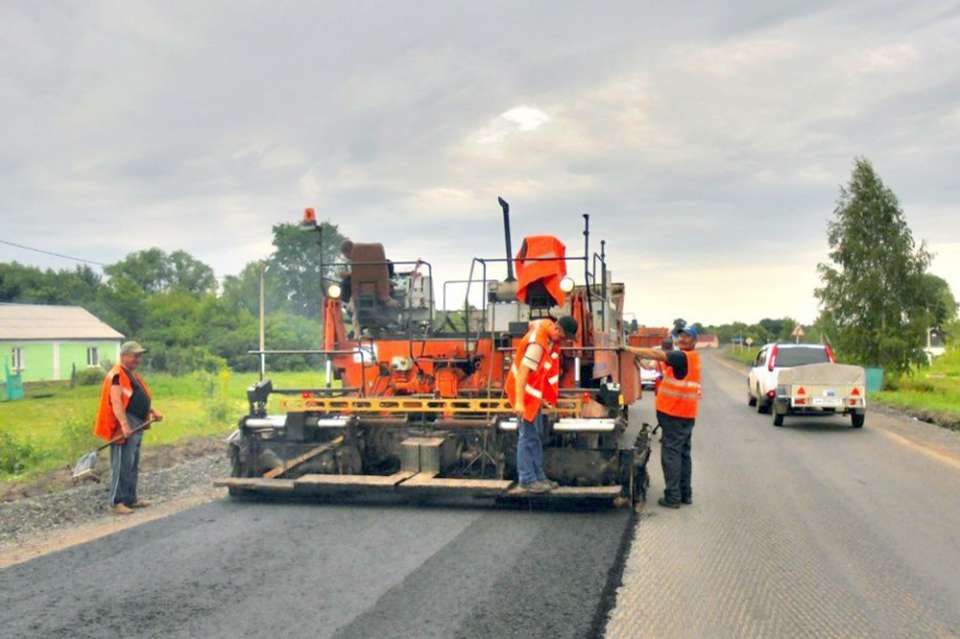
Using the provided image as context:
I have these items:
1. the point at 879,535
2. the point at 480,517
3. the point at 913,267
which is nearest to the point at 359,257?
the point at 480,517

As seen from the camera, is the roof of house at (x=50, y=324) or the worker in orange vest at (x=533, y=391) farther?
the roof of house at (x=50, y=324)

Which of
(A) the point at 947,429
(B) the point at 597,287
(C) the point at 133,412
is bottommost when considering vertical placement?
(A) the point at 947,429

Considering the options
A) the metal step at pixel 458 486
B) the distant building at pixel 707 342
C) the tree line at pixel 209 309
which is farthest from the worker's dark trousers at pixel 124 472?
the distant building at pixel 707 342

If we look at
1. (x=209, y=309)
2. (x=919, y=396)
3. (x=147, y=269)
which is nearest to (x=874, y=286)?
(x=919, y=396)

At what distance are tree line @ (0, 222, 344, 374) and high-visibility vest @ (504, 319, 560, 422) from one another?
25.0m

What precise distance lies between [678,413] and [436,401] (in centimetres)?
250

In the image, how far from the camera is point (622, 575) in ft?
20.7

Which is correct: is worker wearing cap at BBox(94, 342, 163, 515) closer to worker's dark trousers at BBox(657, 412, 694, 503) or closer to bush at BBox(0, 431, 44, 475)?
worker's dark trousers at BBox(657, 412, 694, 503)

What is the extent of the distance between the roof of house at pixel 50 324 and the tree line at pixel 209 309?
268cm

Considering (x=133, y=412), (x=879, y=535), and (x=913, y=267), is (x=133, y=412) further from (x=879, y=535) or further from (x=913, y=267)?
(x=913, y=267)

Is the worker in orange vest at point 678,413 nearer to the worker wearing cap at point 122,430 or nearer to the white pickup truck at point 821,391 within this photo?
the worker wearing cap at point 122,430

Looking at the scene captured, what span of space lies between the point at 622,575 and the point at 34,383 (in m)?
44.0

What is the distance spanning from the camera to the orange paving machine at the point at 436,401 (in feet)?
29.1

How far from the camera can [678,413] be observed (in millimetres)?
9383
